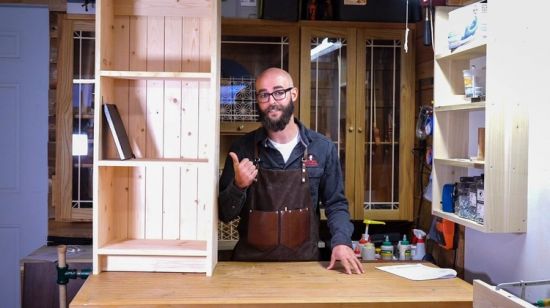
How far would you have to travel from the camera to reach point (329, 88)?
12.0 ft

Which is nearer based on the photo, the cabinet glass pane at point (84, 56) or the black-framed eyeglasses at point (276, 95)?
the black-framed eyeglasses at point (276, 95)

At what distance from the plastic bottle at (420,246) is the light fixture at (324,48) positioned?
1.21m

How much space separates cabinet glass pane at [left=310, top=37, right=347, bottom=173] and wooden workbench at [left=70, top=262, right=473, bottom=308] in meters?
1.51

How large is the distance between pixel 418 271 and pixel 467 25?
945 mm

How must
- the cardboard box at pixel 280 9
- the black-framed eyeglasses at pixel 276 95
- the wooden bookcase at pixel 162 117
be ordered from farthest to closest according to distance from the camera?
the cardboard box at pixel 280 9 → the black-framed eyeglasses at pixel 276 95 → the wooden bookcase at pixel 162 117

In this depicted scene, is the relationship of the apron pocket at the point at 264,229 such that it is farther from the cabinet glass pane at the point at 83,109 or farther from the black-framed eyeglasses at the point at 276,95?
the cabinet glass pane at the point at 83,109

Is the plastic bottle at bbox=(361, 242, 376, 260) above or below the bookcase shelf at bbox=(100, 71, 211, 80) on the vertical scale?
below

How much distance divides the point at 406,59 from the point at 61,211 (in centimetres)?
230

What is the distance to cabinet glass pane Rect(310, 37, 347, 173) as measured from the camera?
363 cm

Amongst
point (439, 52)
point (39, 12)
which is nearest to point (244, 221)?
point (439, 52)

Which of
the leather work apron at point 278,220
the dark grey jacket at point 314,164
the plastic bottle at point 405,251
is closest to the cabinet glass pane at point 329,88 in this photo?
the plastic bottle at point 405,251

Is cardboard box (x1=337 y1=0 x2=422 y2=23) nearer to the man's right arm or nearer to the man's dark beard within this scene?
the man's dark beard

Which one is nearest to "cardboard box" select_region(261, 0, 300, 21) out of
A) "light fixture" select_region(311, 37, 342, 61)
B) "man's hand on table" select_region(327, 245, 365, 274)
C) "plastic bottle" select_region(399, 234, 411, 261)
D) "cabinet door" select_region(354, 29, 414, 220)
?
"light fixture" select_region(311, 37, 342, 61)

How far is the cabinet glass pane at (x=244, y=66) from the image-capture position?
11.9ft
